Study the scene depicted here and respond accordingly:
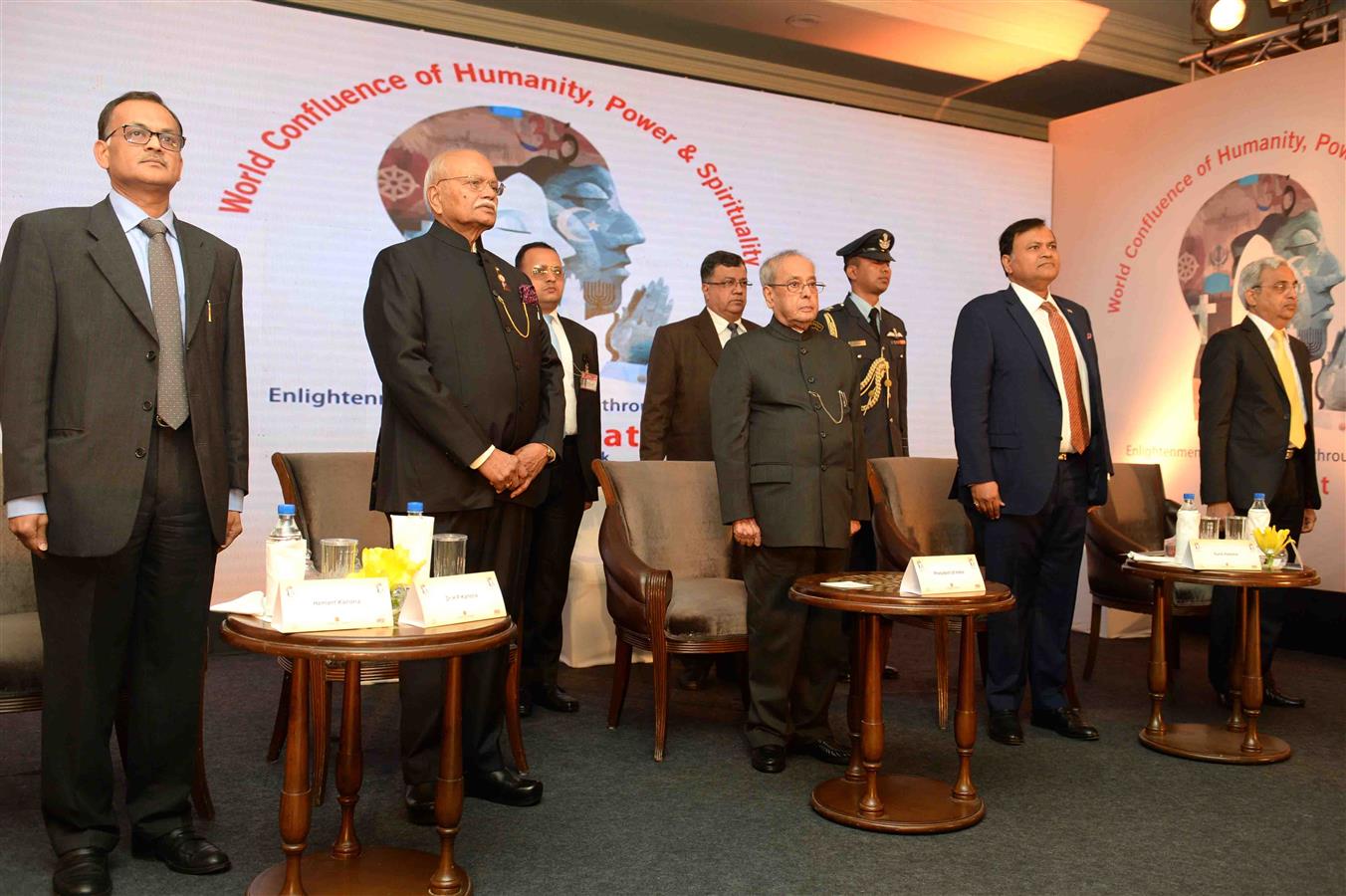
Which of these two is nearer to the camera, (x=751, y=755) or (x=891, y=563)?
(x=751, y=755)

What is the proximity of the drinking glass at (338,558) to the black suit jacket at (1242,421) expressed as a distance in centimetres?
322

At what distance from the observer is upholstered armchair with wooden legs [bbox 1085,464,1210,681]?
4.59 m

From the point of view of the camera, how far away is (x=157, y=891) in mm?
2400

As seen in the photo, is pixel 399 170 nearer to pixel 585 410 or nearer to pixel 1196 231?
pixel 585 410

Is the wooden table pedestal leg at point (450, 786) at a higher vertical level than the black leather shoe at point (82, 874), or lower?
higher

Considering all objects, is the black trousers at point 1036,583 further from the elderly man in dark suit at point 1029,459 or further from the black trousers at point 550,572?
the black trousers at point 550,572

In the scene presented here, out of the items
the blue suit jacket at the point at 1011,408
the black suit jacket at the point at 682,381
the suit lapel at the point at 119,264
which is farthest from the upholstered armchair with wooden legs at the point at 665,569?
the suit lapel at the point at 119,264

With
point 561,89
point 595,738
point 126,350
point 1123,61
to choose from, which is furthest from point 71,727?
point 1123,61

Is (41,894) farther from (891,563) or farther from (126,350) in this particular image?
(891,563)

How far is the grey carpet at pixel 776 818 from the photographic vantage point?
2.56m

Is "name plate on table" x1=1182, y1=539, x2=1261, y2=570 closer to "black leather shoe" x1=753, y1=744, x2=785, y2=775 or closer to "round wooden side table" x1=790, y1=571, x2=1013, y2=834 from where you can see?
"round wooden side table" x1=790, y1=571, x2=1013, y2=834

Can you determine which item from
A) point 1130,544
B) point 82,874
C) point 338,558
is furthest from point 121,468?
point 1130,544

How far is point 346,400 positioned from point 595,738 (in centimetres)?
209

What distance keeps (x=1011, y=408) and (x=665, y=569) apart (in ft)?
3.96
